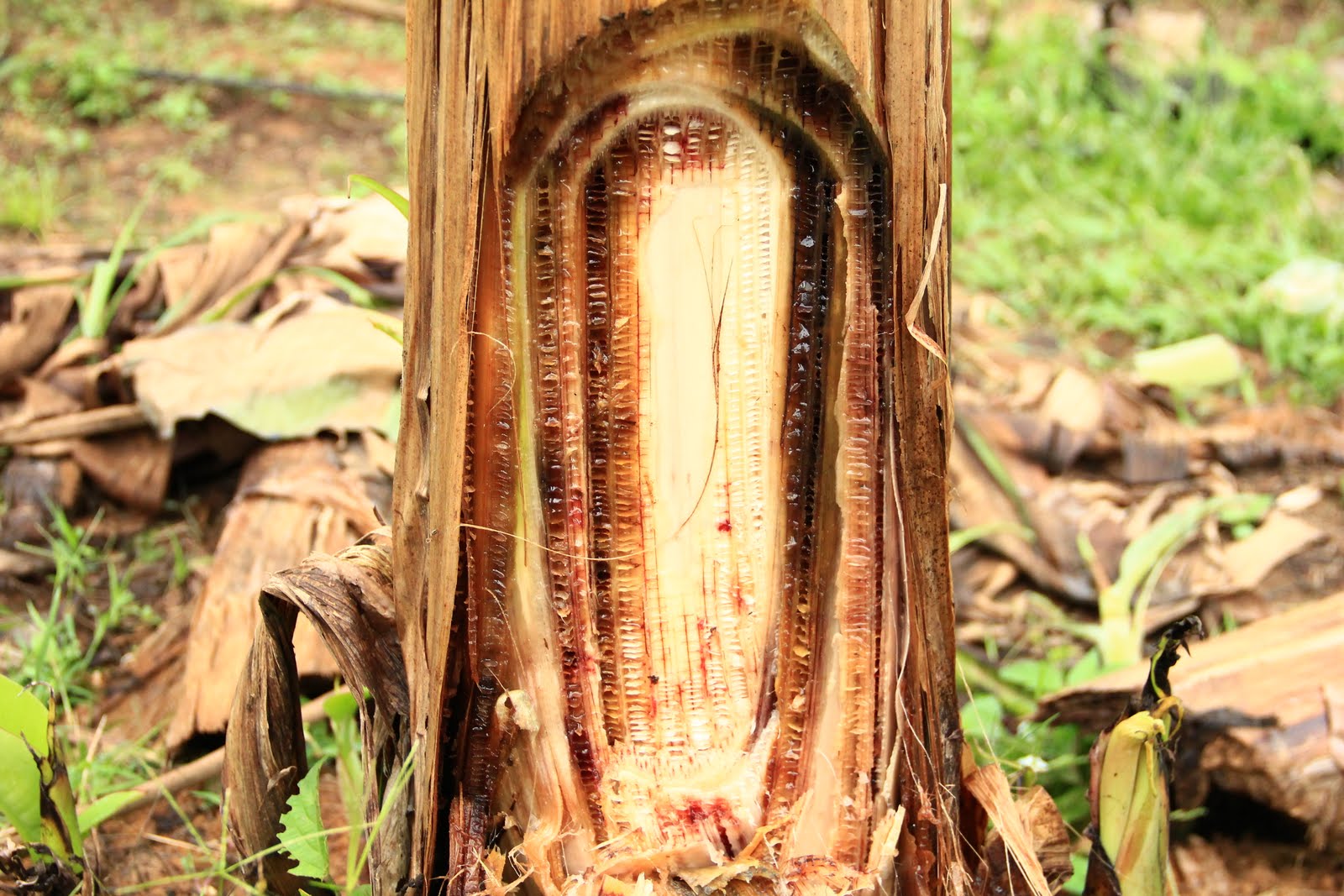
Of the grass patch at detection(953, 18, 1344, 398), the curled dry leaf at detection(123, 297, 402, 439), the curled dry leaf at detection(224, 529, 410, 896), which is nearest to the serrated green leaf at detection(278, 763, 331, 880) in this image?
the curled dry leaf at detection(224, 529, 410, 896)

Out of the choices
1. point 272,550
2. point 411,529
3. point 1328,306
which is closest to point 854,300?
point 411,529

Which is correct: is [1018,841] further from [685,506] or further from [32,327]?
[32,327]

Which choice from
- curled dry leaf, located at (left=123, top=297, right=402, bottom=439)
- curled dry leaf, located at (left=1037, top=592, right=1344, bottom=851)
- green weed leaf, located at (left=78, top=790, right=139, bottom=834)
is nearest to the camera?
green weed leaf, located at (left=78, top=790, right=139, bottom=834)

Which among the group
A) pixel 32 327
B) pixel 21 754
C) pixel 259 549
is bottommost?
pixel 21 754

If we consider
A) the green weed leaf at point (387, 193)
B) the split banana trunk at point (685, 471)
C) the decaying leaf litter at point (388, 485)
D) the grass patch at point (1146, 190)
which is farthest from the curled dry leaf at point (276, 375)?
the grass patch at point (1146, 190)

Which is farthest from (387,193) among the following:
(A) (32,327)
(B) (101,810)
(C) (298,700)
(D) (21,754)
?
(A) (32,327)

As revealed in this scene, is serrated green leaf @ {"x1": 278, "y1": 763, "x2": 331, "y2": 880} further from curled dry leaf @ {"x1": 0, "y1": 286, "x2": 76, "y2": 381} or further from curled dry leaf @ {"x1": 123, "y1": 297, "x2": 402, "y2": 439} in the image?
curled dry leaf @ {"x1": 0, "y1": 286, "x2": 76, "y2": 381}

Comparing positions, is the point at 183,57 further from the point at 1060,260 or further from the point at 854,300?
the point at 854,300
